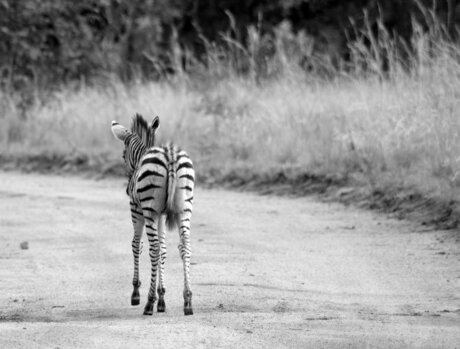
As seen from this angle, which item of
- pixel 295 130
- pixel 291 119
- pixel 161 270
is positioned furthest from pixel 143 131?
pixel 291 119

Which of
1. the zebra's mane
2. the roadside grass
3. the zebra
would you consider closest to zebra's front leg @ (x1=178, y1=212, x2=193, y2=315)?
the zebra

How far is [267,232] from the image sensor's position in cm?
1047

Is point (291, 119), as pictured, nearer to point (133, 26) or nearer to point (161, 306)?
point (161, 306)

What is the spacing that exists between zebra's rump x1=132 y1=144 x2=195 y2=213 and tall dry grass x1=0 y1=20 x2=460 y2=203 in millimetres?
4356

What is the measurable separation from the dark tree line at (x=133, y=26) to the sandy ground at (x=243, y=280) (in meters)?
9.61

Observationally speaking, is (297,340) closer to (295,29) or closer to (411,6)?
(411,6)

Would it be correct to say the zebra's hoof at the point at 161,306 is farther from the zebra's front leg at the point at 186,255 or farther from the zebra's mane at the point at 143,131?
the zebra's mane at the point at 143,131

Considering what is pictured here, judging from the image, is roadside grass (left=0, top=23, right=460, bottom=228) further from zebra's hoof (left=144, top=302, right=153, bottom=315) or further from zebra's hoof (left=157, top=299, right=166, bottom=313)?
zebra's hoof (left=144, top=302, right=153, bottom=315)

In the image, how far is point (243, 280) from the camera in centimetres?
784

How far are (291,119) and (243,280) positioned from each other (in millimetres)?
7509

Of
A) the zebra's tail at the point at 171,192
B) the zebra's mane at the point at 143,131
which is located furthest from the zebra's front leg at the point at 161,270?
the zebra's mane at the point at 143,131

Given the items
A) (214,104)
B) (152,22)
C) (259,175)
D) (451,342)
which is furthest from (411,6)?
(451,342)

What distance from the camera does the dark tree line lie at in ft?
73.3

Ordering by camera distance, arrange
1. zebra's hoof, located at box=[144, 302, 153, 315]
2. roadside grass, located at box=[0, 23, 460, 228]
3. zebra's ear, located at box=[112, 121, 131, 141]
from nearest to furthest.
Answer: zebra's hoof, located at box=[144, 302, 153, 315]
zebra's ear, located at box=[112, 121, 131, 141]
roadside grass, located at box=[0, 23, 460, 228]
